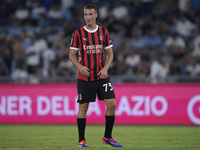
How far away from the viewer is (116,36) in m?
15.8

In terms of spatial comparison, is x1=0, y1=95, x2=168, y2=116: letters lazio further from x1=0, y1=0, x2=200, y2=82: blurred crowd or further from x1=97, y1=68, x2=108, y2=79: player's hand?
x1=97, y1=68, x2=108, y2=79: player's hand

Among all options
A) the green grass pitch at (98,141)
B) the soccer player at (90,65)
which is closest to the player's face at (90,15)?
the soccer player at (90,65)

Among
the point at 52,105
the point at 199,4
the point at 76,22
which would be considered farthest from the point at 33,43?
the point at 199,4

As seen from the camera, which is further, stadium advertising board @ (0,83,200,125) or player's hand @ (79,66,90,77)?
stadium advertising board @ (0,83,200,125)

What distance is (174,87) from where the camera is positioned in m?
12.3

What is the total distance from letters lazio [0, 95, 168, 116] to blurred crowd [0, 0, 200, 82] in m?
0.89

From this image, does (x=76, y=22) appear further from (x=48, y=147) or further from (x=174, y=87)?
(x=48, y=147)

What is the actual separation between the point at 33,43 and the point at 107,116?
9171 mm

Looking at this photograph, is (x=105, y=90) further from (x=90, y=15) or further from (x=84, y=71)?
(x=90, y=15)

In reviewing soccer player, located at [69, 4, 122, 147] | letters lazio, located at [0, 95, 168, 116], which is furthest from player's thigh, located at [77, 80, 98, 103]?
letters lazio, located at [0, 95, 168, 116]

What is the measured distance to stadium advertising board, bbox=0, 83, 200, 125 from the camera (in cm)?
1210

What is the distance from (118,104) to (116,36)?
4263mm

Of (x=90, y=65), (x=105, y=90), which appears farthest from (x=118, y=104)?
(x=90, y=65)

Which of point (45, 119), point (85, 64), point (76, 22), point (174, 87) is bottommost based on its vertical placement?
point (45, 119)
